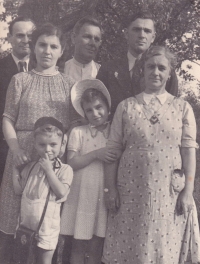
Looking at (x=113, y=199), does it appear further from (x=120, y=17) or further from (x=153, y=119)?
(x=120, y=17)

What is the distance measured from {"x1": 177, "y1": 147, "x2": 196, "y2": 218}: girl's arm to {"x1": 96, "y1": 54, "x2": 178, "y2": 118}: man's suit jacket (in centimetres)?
51

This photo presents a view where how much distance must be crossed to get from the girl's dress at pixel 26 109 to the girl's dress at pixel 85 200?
19 cm

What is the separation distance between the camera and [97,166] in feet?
8.84

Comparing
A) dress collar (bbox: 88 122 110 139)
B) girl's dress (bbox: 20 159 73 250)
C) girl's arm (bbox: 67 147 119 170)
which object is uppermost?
dress collar (bbox: 88 122 110 139)

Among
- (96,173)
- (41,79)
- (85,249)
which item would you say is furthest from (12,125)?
(85,249)

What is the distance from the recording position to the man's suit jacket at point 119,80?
2.97 metres

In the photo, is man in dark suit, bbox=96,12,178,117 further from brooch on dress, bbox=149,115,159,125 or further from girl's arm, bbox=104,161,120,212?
girl's arm, bbox=104,161,120,212

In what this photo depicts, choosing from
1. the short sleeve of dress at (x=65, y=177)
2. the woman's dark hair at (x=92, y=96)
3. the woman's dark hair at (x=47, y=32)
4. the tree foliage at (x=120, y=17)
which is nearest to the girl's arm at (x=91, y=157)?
the short sleeve of dress at (x=65, y=177)

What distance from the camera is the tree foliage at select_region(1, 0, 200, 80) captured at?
3844mm

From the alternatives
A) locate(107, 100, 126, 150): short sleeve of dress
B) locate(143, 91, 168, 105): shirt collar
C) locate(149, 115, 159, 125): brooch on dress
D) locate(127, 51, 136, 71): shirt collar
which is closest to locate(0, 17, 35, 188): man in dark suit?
locate(127, 51, 136, 71): shirt collar

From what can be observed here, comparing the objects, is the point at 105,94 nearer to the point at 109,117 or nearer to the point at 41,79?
the point at 109,117

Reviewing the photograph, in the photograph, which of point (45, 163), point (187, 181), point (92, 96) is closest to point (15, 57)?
point (92, 96)

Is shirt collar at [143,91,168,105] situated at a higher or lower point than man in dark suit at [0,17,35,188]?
lower

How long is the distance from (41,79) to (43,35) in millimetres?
297
